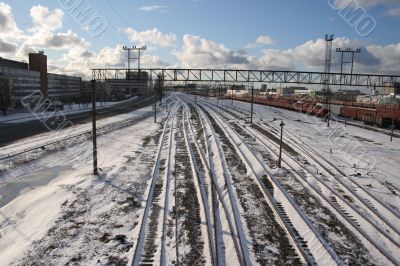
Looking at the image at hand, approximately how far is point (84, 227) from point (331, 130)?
3883 centimetres

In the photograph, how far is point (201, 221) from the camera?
42.9ft

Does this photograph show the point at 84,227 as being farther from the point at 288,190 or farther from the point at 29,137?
the point at 29,137

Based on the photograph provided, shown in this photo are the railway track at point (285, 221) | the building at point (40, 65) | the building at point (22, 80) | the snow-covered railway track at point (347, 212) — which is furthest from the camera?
the building at point (40, 65)

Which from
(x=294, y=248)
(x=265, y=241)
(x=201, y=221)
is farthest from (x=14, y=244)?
(x=294, y=248)

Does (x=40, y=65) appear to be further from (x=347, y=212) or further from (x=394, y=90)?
(x=347, y=212)

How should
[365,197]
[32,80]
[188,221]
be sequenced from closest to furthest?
[188,221]
[365,197]
[32,80]

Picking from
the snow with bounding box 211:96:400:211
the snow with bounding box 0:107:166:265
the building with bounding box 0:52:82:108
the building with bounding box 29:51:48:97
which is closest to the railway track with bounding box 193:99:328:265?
the snow with bounding box 211:96:400:211

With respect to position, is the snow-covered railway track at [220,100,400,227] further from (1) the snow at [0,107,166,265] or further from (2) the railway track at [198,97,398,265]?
(1) the snow at [0,107,166,265]

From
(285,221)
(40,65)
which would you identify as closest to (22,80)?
(40,65)

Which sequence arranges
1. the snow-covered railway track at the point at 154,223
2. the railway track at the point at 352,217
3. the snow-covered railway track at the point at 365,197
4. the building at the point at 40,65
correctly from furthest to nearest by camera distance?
the building at the point at 40,65 → the snow-covered railway track at the point at 365,197 → the railway track at the point at 352,217 → the snow-covered railway track at the point at 154,223

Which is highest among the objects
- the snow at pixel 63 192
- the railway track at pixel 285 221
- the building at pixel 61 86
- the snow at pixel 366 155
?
the building at pixel 61 86

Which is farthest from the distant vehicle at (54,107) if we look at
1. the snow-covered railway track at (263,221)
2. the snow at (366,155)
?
the snow-covered railway track at (263,221)

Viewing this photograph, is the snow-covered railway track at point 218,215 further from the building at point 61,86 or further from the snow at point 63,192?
the building at point 61,86

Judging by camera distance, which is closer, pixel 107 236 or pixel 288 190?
pixel 107 236
